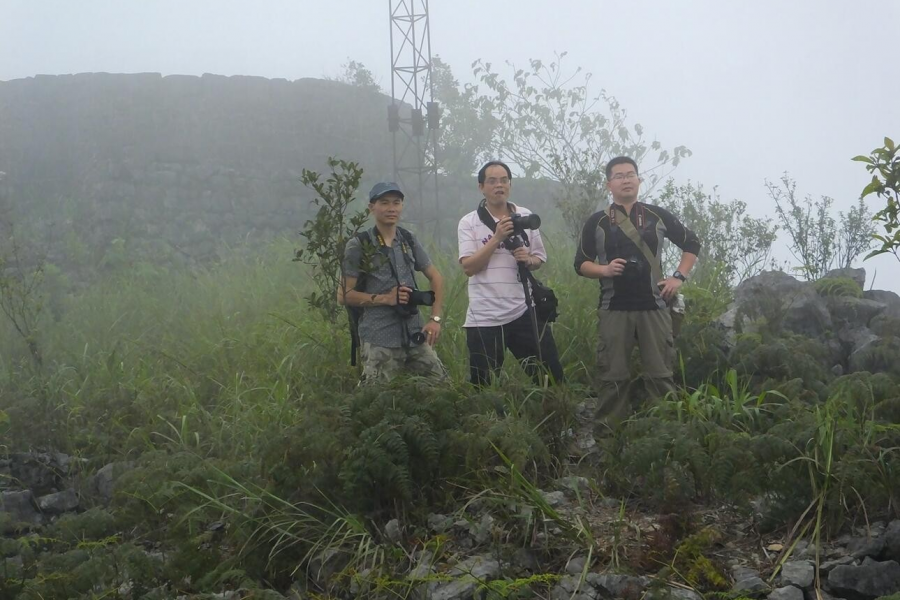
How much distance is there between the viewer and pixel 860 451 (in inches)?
155

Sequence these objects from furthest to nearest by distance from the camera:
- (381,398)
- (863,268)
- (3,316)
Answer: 1. (3,316)
2. (863,268)
3. (381,398)

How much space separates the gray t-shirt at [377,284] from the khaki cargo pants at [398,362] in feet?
0.15

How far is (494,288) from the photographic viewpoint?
5449 millimetres

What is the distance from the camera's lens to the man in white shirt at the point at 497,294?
5434mm

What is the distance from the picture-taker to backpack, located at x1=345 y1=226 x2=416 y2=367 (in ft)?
17.2

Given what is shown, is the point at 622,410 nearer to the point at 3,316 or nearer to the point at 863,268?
the point at 863,268

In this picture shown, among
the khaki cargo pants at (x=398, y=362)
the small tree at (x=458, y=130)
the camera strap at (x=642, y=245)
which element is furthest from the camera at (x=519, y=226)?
the small tree at (x=458, y=130)

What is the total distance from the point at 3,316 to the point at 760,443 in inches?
363

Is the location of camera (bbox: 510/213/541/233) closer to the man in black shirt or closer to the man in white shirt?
the man in white shirt

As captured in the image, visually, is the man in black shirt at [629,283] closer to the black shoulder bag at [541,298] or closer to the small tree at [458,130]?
the black shoulder bag at [541,298]

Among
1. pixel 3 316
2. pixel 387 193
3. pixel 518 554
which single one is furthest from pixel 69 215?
pixel 518 554

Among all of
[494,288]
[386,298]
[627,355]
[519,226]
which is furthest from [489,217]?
[627,355]

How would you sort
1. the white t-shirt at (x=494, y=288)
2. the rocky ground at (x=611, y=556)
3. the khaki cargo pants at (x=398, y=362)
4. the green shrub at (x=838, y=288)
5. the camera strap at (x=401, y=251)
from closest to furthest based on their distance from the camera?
the rocky ground at (x=611, y=556), the khaki cargo pants at (x=398, y=362), the camera strap at (x=401, y=251), the white t-shirt at (x=494, y=288), the green shrub at (x=838, y=288)

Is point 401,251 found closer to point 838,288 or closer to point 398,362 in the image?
point 398,362
